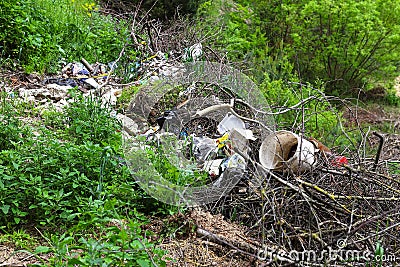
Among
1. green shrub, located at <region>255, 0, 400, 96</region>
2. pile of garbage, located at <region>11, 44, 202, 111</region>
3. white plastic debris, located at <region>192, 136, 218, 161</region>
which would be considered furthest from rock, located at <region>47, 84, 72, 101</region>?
green shrub, located at <region>255, 0, 400, 96</region>

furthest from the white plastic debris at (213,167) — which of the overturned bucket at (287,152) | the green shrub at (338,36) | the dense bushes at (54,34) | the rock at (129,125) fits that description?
the green shrub at (338,36)

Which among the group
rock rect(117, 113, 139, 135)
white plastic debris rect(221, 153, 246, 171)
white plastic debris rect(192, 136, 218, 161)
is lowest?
rock rect(117, 113, 139, 135)

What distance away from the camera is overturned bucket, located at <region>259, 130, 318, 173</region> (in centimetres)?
347

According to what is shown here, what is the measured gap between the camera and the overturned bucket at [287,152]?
347 cm

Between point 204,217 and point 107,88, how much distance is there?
9.09ft

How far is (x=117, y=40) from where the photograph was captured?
666 cm

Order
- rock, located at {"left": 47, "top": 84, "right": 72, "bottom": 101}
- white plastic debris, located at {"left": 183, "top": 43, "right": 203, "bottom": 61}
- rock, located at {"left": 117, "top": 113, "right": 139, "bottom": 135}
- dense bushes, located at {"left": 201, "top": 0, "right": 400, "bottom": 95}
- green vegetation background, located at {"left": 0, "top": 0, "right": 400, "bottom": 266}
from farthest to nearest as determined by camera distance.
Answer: dense bushes, located at {"left": 201, "top": 0, "right": 400, "bottom": 95} → white plastic debris, located at {"left": 183, "top": 43, "right": 203, "bottom": 61} → rock, located at {"left": 47, "top": 84, "right": 72, "bottom": 101} → rock, located at {"left": 117, "top": 113, "right": 139, "bottom": 135} → green vegetation background, located at {"left": 0, "top": 0, "right": 400, "bottom": 266}

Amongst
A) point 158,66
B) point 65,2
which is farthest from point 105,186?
point 65,2

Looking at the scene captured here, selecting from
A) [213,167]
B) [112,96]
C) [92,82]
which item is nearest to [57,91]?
[92,82]

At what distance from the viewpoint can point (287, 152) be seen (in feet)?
12.5

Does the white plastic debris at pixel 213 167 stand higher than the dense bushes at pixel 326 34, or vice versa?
the white plastic debris at pixel 213 167

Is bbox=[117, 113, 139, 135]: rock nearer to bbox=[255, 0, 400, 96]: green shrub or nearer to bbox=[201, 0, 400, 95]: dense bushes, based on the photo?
bbox=[201, 0, 400, 95]: dense bushes

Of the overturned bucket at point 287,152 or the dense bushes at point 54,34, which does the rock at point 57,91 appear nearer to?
the dense bushes at point 54,34

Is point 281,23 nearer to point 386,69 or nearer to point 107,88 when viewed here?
point 386,69
